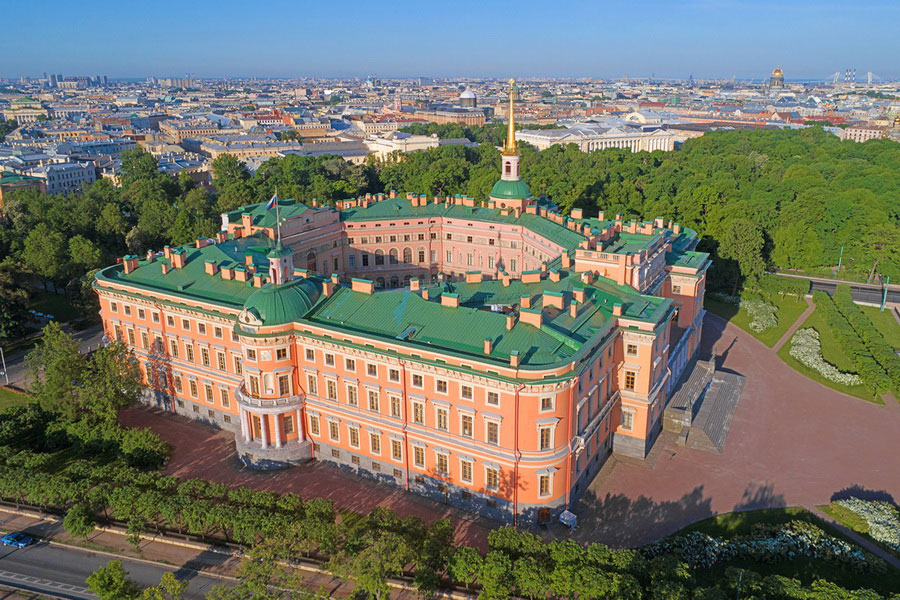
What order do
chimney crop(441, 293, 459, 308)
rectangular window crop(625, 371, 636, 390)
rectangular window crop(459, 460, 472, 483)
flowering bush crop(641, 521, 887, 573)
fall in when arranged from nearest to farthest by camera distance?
flowering bush crop(641, 521, 887, 573)
rectangular window crop(459, 460, 472, 483)
chimney crop(441, 293, 459, 308)
rectangular window crop(625, 371, 636, 390)

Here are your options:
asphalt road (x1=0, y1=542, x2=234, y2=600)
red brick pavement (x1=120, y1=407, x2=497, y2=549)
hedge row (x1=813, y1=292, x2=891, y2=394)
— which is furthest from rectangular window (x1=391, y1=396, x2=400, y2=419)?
hedge row (x1=813, y1=292, x2=891, y2=394)

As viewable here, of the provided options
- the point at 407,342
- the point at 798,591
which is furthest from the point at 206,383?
the point at 798,591

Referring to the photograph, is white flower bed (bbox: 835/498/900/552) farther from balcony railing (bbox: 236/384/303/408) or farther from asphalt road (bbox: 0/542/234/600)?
asphalt road (bbox: 0/542/234/600)

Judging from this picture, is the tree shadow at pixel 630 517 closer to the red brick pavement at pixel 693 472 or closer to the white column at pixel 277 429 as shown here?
the red brick pavement at pixel 693 472

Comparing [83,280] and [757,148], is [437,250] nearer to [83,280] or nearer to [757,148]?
[83,280]

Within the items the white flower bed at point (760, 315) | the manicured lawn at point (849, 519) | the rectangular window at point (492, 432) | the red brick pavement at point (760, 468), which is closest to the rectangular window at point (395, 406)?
the rectangular window at point (492, 432)

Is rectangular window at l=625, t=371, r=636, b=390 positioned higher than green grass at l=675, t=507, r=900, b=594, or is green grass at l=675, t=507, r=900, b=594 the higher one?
rectangular window at l=625, t=371, r=636, b=390
